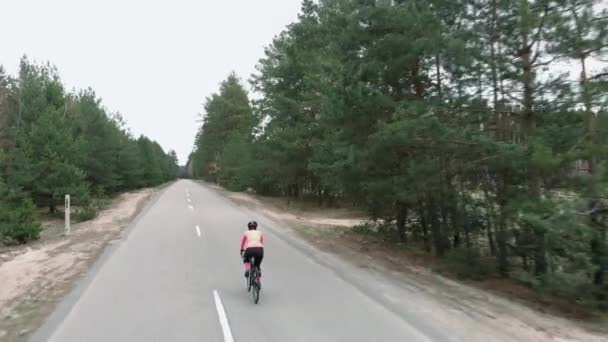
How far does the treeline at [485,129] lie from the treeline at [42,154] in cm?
1472

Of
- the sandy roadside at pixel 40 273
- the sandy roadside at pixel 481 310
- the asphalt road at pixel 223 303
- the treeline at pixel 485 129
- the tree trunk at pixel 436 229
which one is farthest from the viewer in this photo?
the tree trunk at pixel 436 229

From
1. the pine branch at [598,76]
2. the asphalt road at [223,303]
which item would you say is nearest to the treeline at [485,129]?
the pine branch at [598,76]

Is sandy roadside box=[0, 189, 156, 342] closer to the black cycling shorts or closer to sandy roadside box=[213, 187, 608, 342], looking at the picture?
the black cycling shorts

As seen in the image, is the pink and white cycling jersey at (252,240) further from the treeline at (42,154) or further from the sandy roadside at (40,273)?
the treeline at (42,154)

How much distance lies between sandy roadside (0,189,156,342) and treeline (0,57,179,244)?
2.83 metres

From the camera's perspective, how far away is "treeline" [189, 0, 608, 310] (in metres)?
7.49

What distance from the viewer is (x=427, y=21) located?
34.0 ft

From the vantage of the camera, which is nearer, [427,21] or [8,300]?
[8,300]

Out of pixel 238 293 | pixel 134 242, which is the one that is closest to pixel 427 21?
pixel 238 293

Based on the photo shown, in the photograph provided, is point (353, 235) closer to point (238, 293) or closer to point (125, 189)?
point (238, 293)

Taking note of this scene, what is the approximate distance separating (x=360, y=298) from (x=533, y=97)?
577 cm

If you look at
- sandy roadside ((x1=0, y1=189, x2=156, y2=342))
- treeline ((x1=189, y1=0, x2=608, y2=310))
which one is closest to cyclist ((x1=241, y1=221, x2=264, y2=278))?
sandy roadside ((x1=0, y1=189, x2=156, y2=342))

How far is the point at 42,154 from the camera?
26.4 m

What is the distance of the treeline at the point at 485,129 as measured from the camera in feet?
24.6
